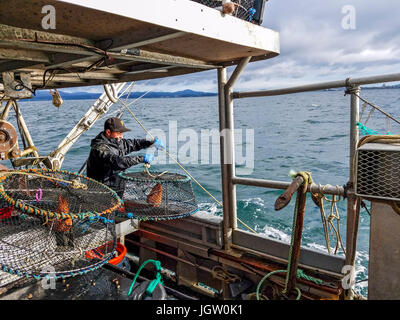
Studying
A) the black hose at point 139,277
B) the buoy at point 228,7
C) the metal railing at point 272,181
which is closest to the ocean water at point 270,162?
the metal railing at point 272,181

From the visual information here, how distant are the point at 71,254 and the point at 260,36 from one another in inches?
112

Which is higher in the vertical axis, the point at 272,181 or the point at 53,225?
the point at 272,181

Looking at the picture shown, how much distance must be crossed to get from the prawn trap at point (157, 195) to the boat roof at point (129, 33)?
1580 mm

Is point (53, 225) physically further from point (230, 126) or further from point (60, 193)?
point (230, 126)

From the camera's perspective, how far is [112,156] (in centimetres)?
492

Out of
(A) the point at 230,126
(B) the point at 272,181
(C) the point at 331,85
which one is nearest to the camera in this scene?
(C) the point at 331,85

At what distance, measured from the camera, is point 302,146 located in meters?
23.2

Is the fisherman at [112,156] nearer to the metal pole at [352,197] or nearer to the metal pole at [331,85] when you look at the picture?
the metal pole at [331,85]

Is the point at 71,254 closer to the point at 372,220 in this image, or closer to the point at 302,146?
the point at 372,220

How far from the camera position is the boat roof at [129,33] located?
2.19 metres

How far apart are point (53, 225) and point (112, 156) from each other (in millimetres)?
1719

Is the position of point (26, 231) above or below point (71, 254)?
above

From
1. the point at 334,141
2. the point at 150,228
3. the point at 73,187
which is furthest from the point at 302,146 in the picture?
the point at 73,187

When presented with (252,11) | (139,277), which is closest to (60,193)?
(139,277)
